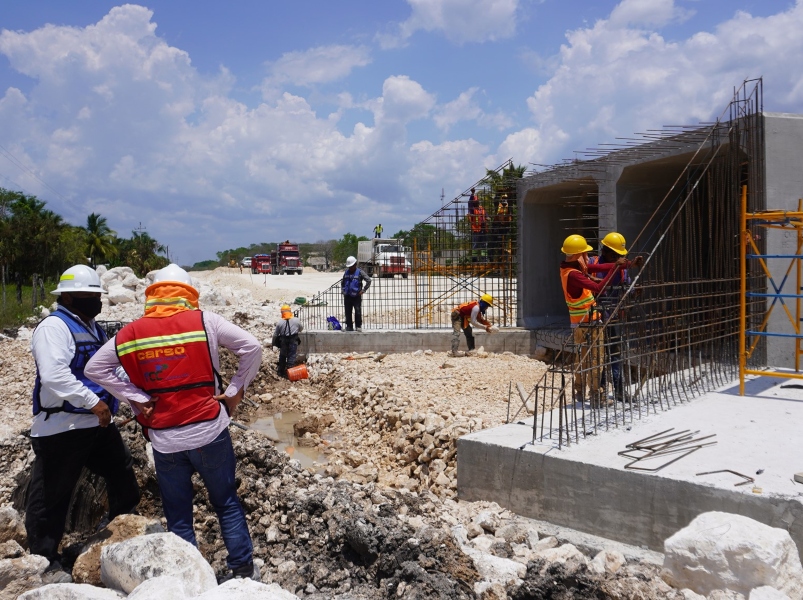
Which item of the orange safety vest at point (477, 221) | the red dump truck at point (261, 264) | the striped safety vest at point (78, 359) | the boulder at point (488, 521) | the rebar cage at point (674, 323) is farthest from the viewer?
the red dump truck at point (261, 264)

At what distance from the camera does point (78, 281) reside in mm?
4020

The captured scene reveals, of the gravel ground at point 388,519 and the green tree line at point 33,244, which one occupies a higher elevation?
the green tree line at point 33,244

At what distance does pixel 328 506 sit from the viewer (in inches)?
175

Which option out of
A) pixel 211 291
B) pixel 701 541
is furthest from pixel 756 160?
pixel 211 291

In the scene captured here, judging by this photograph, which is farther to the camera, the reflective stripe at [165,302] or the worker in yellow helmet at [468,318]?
the worker in yellow helmet at [468,318]

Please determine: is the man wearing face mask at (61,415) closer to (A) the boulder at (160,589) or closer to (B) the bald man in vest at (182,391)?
(B) the bald man in vest at (182,391)

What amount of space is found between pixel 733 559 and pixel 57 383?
3664 mm

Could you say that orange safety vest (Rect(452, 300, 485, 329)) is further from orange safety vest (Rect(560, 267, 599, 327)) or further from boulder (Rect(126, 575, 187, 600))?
boulder (Rect(126, 575, 187, 600))

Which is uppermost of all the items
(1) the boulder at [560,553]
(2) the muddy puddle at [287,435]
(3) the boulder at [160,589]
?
(3) the boulder at [160,589]

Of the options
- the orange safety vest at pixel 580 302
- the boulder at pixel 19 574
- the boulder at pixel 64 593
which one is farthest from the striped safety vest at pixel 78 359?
the orange safety vest at pixel 580 302

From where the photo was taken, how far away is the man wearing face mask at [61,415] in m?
3.75

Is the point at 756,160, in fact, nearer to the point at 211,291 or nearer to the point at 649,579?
the point at 649,579

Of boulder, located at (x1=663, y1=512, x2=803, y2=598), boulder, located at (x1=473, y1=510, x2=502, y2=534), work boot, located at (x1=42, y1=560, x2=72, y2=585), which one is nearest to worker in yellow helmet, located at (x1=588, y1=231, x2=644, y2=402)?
boulder, located at (x1=473, y1=510, x2=502, y2=534)

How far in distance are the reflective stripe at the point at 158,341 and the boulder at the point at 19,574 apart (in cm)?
115
